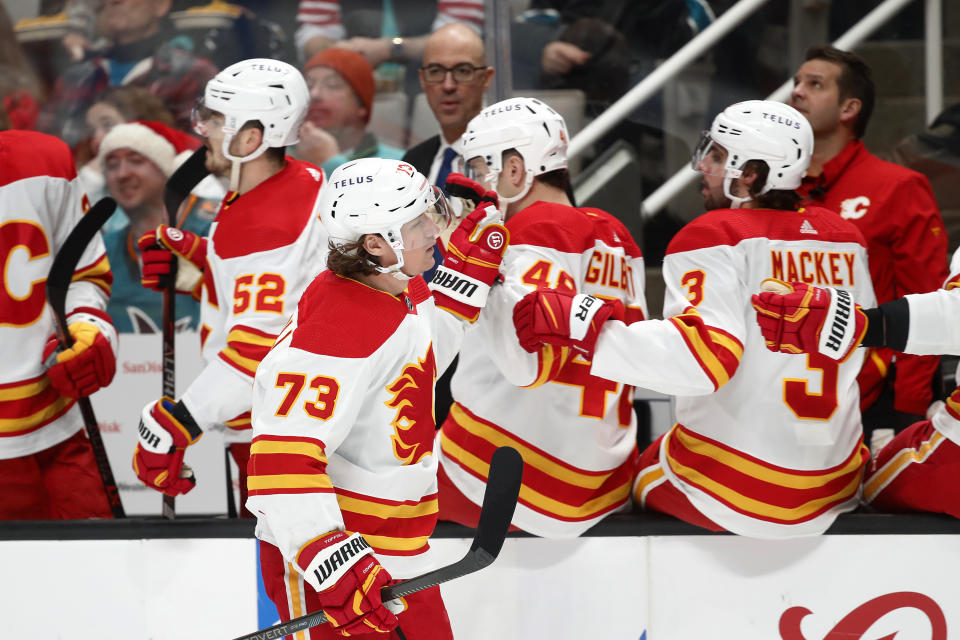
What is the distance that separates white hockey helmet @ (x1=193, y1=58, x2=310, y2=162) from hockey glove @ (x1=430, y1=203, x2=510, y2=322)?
26.8 inches

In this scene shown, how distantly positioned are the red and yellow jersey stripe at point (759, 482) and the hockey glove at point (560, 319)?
1.29ft

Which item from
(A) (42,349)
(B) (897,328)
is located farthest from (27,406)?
(B) (897,328)

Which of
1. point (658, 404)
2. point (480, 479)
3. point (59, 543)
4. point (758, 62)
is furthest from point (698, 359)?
point (758, 62)

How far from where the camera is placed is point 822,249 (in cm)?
243

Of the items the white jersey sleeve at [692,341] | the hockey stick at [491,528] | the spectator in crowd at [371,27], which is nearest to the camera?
the hockey stick at [491,528]

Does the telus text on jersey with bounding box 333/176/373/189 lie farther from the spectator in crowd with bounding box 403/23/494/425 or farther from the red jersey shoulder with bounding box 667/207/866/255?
the spectator in crowd with bounding box 403/23/494/425

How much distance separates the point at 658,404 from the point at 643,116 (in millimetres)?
1265

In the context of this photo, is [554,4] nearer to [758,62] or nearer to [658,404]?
[758,62]

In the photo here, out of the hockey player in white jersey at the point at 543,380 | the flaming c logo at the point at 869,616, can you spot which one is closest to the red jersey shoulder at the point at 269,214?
the hockey player in white jersey at the point at 543,380

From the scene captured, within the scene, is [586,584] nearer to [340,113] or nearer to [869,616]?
[869,616]

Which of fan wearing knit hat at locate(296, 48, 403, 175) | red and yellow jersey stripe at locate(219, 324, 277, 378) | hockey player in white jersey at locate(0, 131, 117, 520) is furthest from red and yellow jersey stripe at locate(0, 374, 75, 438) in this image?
fan wearing knit hat at locate(296, 48, 403, 175)

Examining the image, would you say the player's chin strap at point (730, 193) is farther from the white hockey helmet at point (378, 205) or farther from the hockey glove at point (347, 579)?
the hockey glove at point (347, 579)

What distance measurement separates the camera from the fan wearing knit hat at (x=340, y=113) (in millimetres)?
4359

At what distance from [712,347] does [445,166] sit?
139 centimetres
